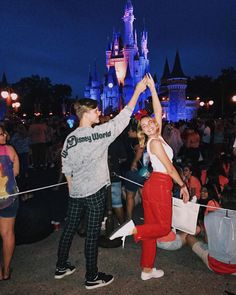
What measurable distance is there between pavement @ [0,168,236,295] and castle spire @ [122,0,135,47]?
244 feet

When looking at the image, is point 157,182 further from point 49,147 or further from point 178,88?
point 178,88

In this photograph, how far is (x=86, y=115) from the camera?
322 centimetres

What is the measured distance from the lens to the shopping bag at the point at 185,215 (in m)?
3.68

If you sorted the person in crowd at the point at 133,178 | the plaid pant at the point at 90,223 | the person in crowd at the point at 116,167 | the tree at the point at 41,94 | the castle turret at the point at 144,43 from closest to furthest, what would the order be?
the plaid pant at the point at 90,223
the person in crowd at the point at 116,167
the person in crowd at the point at 133,178
the tree at the point at 41,94
the castle turret at the point at 144,43

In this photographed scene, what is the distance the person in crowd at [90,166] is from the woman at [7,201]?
69cm

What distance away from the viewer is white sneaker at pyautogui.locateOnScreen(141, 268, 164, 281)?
3561 millimetres

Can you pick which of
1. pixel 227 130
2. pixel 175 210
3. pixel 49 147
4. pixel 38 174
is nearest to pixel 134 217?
pixel 175 210

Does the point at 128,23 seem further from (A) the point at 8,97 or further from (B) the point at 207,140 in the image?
(B) the point at 207,140

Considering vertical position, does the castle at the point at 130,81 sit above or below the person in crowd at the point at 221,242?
above

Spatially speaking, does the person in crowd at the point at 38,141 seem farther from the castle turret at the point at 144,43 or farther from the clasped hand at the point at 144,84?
the castle turret at the point at 144,43

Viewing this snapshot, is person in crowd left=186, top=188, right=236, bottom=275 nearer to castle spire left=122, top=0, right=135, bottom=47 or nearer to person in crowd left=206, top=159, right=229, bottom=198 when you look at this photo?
person in crowd left=206, top=159, right=229, bottom=198

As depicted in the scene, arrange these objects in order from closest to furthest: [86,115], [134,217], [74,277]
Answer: [86,115] → [74,277] → [134,217]

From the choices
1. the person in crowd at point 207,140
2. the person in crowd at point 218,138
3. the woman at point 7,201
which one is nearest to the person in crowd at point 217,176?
the woman at point 7,201

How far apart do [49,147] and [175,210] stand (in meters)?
11.4
